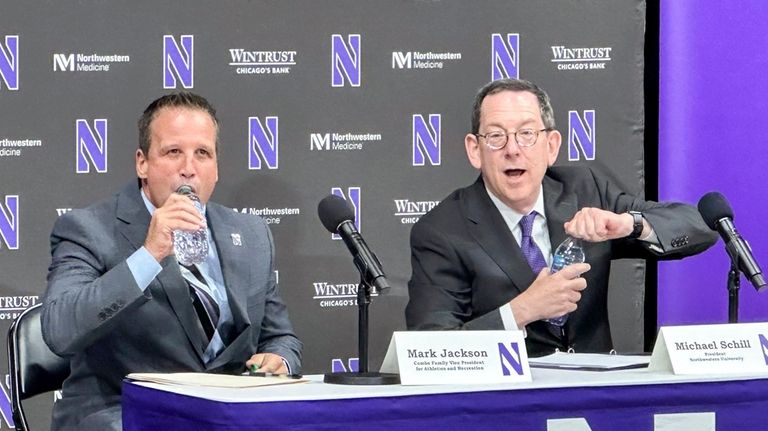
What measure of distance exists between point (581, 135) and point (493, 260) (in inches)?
72.3

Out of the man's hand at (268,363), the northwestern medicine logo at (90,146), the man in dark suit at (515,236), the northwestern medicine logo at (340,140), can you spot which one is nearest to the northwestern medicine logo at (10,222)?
the northwestern medicine logo at (90,146)

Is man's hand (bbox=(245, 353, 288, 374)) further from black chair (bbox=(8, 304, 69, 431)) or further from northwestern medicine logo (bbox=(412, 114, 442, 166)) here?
northwestern medicine logo (bbox=(412, 114, 442, 166))

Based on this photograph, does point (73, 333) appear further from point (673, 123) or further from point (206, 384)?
point (673, 123)

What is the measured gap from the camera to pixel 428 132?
→ 5.77m

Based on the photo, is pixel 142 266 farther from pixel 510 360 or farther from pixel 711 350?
pixel 711 350

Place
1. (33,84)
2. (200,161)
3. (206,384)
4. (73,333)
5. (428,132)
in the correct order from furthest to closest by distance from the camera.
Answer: (428,132) → (33,84) → (200,161) → (73,333) → (206,384)

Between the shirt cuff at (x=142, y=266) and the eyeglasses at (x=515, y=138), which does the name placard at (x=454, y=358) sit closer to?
the shirt cuff at (x=142, y=266)

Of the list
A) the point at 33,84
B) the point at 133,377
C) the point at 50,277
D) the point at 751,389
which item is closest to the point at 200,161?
the point at 50,277

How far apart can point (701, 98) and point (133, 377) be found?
3650 millimetres

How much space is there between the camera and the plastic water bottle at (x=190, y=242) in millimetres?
3709

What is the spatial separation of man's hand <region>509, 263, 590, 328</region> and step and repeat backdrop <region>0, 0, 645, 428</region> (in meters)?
1.93

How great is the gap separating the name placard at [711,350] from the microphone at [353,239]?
0.77 metres

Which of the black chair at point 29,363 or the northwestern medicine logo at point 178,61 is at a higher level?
the northwestern medicine logo at point 178,61

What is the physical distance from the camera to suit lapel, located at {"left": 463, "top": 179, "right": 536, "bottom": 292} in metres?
4.25
